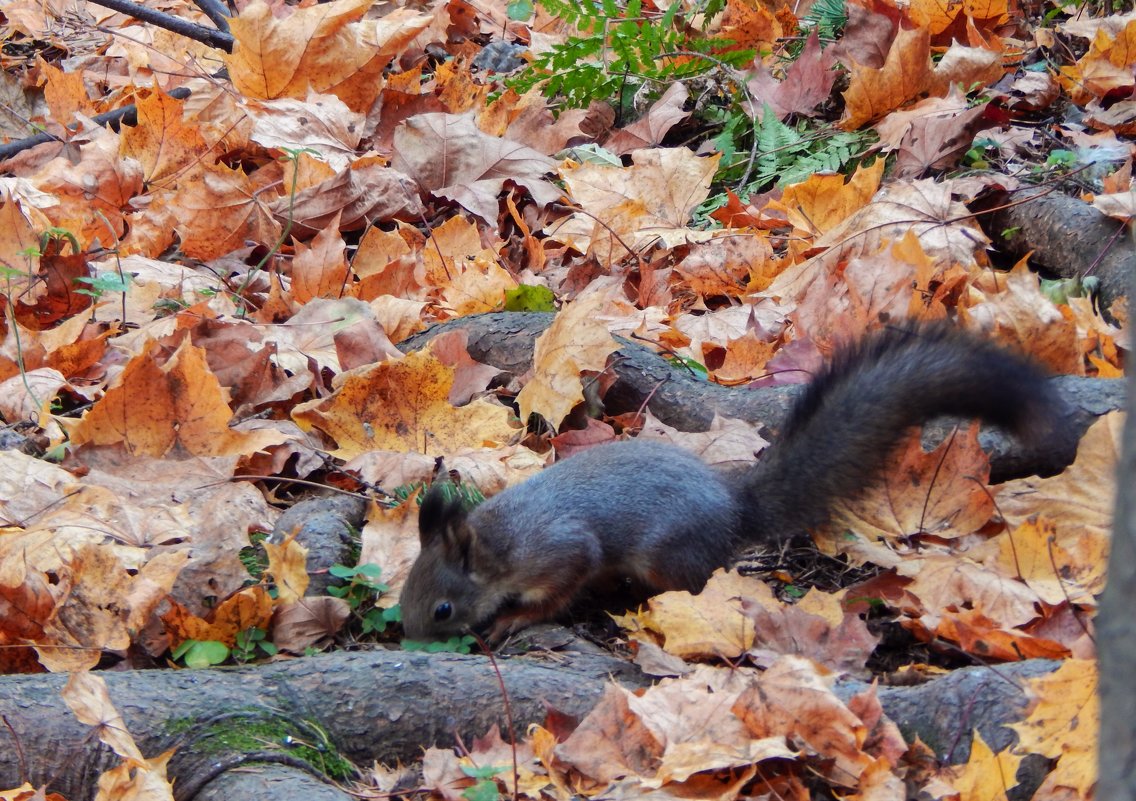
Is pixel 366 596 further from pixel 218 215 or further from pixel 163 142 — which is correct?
pixel 163 142

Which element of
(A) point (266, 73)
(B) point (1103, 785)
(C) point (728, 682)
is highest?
(B) point (1103, 785)

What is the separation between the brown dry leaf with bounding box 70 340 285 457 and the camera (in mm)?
2996

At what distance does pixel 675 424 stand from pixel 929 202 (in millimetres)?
1136

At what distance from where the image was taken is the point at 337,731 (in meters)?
2.21

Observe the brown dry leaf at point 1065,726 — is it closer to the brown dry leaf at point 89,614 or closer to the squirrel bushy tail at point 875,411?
the squirrel bushy tail at point 875,411

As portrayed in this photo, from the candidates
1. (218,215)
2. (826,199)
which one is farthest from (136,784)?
(826,199)

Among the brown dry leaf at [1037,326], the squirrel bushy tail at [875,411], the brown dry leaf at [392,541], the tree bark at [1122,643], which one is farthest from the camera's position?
the brown dry leaf at [1037,326]

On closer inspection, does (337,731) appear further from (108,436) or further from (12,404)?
(12,404)

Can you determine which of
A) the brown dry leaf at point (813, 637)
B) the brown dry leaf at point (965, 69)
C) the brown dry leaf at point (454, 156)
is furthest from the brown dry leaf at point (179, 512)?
the brown dry leaf at point (965, 69)

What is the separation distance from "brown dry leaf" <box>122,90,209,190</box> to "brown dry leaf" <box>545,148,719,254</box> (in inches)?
65.1

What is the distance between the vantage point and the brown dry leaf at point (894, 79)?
4289mm

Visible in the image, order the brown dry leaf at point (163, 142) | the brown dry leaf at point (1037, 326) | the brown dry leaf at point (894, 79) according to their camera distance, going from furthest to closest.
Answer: the brown dry leaf at point (163, 142)
the brown dry leaf at point (894, 79)
the brown dry leaf at point (1037, 326)

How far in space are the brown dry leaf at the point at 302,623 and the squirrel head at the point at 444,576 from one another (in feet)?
0.76

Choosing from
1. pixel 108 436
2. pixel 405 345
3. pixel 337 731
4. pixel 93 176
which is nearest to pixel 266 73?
pixel 93 176
